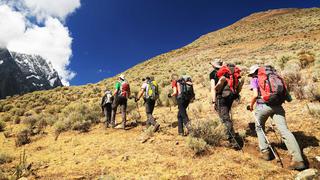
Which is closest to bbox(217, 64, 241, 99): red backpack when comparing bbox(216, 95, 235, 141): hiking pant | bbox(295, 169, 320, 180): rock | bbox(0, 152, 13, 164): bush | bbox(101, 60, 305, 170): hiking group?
bbox(101, 60, 305, 170): hiking group

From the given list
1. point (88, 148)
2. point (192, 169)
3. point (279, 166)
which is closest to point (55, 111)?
point (88, 148)

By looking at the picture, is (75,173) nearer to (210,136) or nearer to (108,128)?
(210,136)

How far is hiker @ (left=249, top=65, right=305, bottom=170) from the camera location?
185 inches

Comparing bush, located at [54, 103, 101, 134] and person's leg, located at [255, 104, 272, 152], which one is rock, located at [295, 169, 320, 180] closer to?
person's leg, located at [255, 104, 272, 152]

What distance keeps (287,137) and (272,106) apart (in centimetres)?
63

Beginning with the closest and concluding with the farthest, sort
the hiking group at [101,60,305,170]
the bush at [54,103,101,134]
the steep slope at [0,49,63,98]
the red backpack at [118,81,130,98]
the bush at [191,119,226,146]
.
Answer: the hiking group at [101,60,305,170] → the bush at [191,119,226,146] → the red backpack at [118,81,130,98] → the bush at [54,103,101,134] → the steep slope at [0,49,63,98]

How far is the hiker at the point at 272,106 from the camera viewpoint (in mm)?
4688

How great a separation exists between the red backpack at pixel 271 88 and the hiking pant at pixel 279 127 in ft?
0.46

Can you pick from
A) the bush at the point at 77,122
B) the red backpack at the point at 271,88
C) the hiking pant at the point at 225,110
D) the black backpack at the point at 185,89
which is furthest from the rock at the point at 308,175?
the bush at the point at 77,122

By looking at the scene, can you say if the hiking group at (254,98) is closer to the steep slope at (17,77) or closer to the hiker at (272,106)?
the hiker at (272,106)

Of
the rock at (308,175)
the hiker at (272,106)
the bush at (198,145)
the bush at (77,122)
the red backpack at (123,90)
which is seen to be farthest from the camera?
the bush at (77,122)

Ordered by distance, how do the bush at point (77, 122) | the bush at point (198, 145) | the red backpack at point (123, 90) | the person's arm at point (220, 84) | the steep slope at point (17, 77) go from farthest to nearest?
the steep slope at point (17, 77), the bush at point (77, 122), the red backpack at point (123, 90), the bush at point (198, 145), the person's arm at point (220, 84)

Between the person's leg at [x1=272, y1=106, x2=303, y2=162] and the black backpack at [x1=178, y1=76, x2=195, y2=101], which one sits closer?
the person's leg at [x1=272, y1=106, x2=303, y2=162]

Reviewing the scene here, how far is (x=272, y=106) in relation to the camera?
5.02 metres
